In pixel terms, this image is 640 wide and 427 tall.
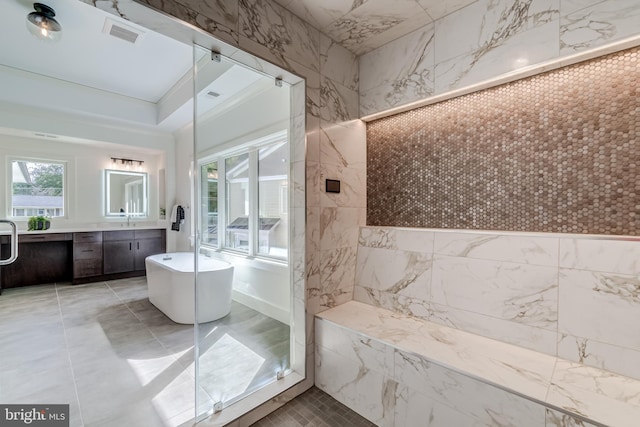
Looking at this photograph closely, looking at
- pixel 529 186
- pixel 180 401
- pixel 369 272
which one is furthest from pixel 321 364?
pixel 529 186

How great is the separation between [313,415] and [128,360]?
1.76 metres

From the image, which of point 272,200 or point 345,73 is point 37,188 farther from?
point 345,73

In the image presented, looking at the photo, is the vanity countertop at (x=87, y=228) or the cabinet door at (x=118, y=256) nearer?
the vanity countertop at (x=87, y=228)

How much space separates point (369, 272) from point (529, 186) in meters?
1.32

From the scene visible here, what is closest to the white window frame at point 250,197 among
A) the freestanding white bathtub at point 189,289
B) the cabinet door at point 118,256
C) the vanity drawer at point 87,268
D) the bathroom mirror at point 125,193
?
the freestanding white bathtub at point 189,289

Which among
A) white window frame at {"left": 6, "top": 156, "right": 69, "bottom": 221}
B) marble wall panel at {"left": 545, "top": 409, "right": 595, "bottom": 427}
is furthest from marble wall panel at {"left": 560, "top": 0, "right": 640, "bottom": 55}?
white window frame at {"left": 6, "top": 156, "right": 69, "bottom": 221}

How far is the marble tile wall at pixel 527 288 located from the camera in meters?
1.40

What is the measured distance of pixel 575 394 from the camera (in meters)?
1.24

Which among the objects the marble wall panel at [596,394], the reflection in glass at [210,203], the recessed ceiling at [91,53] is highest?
the recessed ceiling at [91,53]

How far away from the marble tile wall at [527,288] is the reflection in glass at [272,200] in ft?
3.93

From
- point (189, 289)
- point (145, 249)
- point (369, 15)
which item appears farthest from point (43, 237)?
point (369, 15)

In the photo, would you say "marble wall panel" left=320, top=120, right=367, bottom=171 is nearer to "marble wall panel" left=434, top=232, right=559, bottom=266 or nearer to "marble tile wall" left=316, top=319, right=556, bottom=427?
"marble wall panel" left=434, top=232, right=559, bottom=266

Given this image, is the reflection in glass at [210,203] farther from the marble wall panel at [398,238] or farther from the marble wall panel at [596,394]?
the marble wall panel at [596,394]

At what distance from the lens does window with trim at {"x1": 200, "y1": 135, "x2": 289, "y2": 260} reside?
3.02 metres
